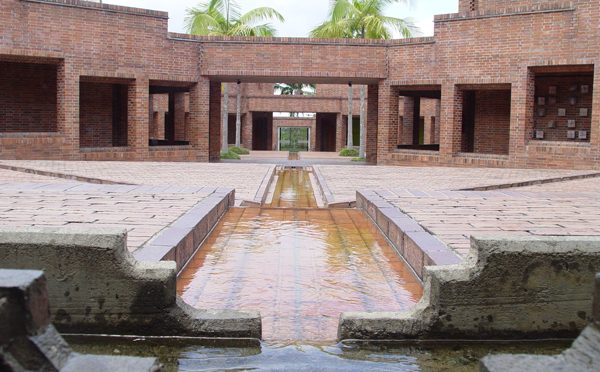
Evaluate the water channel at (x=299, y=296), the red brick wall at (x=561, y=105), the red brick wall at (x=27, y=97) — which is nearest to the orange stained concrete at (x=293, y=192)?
the water channel at (x=299, y=296)

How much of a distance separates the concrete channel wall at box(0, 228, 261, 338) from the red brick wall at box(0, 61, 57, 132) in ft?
56.7

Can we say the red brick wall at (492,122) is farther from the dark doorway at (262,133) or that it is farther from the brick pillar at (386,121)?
the dark doorway at (262,133)

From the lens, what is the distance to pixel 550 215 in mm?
6863

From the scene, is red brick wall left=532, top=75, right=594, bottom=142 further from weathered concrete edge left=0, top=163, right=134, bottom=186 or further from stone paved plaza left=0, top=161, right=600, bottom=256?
weathered concrete edge left=0, top=163, right=134, bottom=186

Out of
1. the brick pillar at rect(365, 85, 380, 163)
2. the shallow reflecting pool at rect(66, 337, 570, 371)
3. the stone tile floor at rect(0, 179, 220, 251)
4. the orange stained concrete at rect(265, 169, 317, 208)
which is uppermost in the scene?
the brick pillar at rect(365, 85, 380, 163)

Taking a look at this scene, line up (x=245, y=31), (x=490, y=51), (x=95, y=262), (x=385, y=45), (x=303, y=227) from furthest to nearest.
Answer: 1. (x=245, y=31)
2. (x=385, y=45)
3. (x=490, y=51)
4. (x=303, y=227)
5. (x=95, y=262)

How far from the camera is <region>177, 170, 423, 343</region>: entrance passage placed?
4273 millimetres

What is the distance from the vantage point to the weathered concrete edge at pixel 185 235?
4.74 meters

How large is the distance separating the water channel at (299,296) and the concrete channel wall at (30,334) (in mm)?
902

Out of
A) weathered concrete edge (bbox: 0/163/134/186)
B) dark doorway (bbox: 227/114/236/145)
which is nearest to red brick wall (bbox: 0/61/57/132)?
weathered concrete edge (bbox: 0/163/134/186)

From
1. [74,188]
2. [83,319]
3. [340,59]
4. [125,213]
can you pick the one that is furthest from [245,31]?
[83,319]

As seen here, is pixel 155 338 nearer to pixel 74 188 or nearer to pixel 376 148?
pixel 74 188

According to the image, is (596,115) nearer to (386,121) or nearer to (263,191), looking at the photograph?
(386,121)

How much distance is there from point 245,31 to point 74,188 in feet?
62.3
